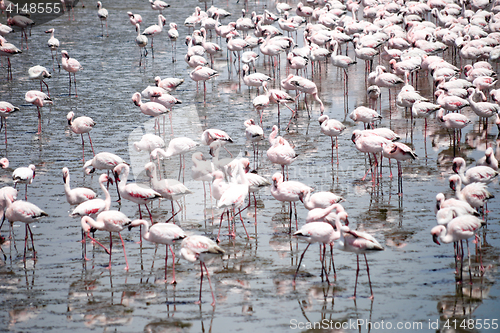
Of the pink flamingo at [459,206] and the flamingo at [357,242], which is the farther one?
the pink flamingo at [459,206]

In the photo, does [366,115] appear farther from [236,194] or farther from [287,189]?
[236,194]

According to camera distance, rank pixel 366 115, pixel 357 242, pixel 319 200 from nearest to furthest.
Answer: pixel 357 242
pixel 319 200
pixel 366 115

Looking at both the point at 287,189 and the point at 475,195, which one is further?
the point at 287,189

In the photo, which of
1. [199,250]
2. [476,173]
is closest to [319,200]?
[199,250]

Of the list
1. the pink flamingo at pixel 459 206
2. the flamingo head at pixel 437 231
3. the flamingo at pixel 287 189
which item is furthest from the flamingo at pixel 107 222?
the pink flamingo at pixel 459 206

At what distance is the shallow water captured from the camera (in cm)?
691

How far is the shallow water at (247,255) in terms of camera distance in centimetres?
691

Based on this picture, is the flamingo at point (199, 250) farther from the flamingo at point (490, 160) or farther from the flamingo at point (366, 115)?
the flamingo at point (366, 115)

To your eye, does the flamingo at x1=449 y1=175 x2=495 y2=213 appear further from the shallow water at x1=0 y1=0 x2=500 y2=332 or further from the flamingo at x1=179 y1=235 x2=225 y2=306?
the flamingo at x1=179 y1=235 x2=225 y2=306

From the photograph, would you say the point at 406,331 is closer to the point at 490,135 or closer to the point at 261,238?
the point at 261,238

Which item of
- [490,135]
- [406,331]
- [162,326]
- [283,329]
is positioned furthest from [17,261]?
[490,135]

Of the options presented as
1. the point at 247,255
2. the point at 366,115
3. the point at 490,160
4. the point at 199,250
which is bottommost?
the point at 247,255

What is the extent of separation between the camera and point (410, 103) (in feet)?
43.1

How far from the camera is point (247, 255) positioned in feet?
27.9
